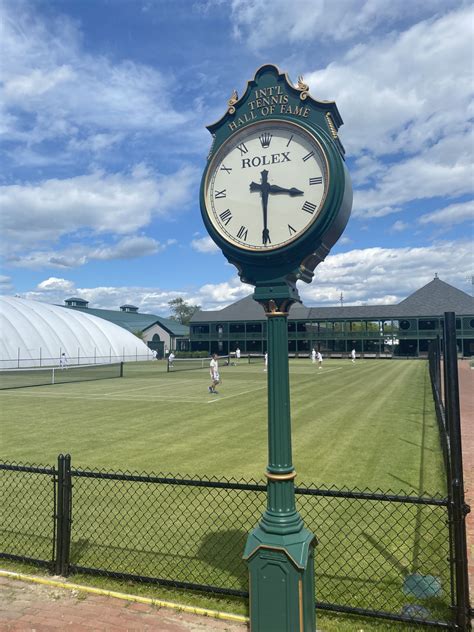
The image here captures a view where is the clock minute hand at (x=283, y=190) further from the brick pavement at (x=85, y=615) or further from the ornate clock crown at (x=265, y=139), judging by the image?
the brick pavement at (x=85, y=615)

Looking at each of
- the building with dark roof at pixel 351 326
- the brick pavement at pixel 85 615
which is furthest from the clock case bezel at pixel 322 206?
the building with dark roof at pixel 351 326

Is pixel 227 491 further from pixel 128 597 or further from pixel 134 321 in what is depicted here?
pixel 134 321

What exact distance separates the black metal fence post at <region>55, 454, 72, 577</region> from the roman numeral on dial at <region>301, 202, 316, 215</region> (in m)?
3.65

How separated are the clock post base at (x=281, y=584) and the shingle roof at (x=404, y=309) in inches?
2280

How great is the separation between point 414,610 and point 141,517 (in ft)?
12.6

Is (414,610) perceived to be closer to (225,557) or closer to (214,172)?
(225,557)

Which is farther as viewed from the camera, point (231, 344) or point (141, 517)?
point (231, 344)

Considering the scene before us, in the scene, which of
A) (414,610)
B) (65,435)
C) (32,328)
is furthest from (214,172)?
(32,328)

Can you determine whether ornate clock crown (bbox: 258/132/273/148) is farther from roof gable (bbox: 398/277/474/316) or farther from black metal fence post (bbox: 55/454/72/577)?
roof gable (bbox: 398/277/474/316)

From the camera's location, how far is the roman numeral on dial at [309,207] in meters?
4.16

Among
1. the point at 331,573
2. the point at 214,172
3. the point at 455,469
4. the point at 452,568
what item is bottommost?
the point at 331,573

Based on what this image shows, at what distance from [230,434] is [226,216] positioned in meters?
8.73

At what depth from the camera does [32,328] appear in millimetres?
52281

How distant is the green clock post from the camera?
3.88m
